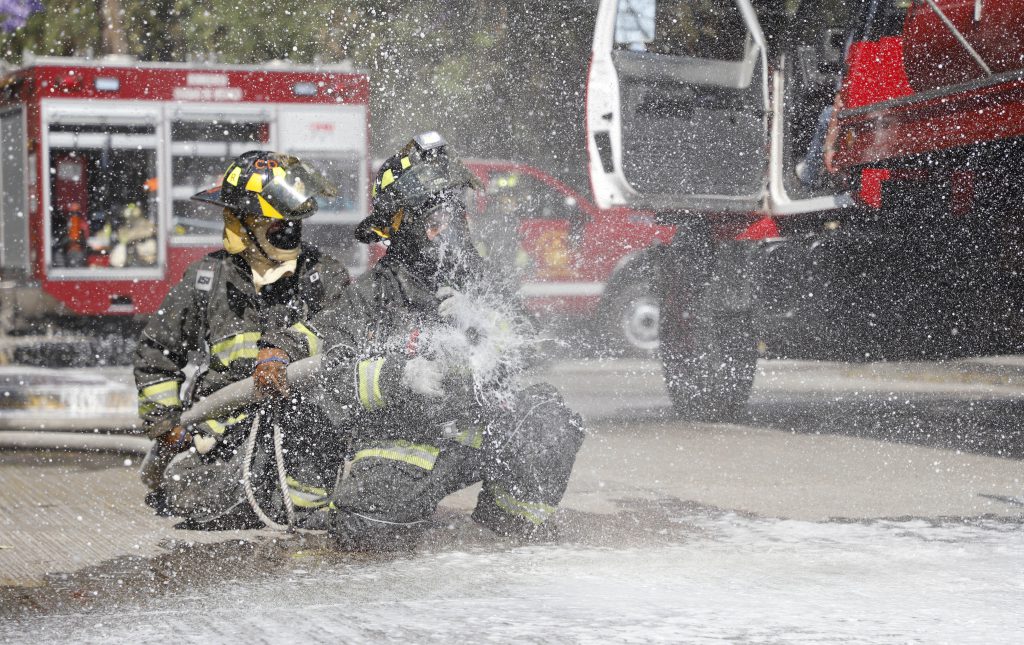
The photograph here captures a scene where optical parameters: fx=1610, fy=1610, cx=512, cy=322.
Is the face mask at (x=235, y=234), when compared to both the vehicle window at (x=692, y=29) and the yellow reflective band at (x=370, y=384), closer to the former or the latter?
the yellow reflective band at (x=370, y=384)

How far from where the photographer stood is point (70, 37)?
72.9ft

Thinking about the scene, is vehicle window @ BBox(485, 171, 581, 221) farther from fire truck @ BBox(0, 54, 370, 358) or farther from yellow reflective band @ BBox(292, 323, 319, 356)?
yellow reflective band @ BBox(292, 323, 319, 356)

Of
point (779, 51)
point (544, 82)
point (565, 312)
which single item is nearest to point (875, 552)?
point (779, 51)

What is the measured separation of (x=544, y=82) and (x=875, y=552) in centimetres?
1608

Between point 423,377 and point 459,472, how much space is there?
1.69 feet

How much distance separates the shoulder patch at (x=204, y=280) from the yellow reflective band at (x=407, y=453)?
0.83m

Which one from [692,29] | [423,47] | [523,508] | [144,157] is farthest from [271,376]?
[423,47]

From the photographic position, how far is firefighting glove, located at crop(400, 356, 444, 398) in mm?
4906

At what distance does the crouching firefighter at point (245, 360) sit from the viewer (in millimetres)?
5414

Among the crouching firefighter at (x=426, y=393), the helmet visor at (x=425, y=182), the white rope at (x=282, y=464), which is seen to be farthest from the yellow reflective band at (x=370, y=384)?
the helmet visor at (x=425, y=182)

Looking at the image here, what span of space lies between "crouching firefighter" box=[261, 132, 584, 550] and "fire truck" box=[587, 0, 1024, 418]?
2.74m

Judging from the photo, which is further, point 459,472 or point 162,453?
point 162,453

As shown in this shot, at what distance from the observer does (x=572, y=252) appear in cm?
1481

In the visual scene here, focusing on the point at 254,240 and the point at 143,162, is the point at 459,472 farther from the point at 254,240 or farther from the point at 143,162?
the point at 143,162
